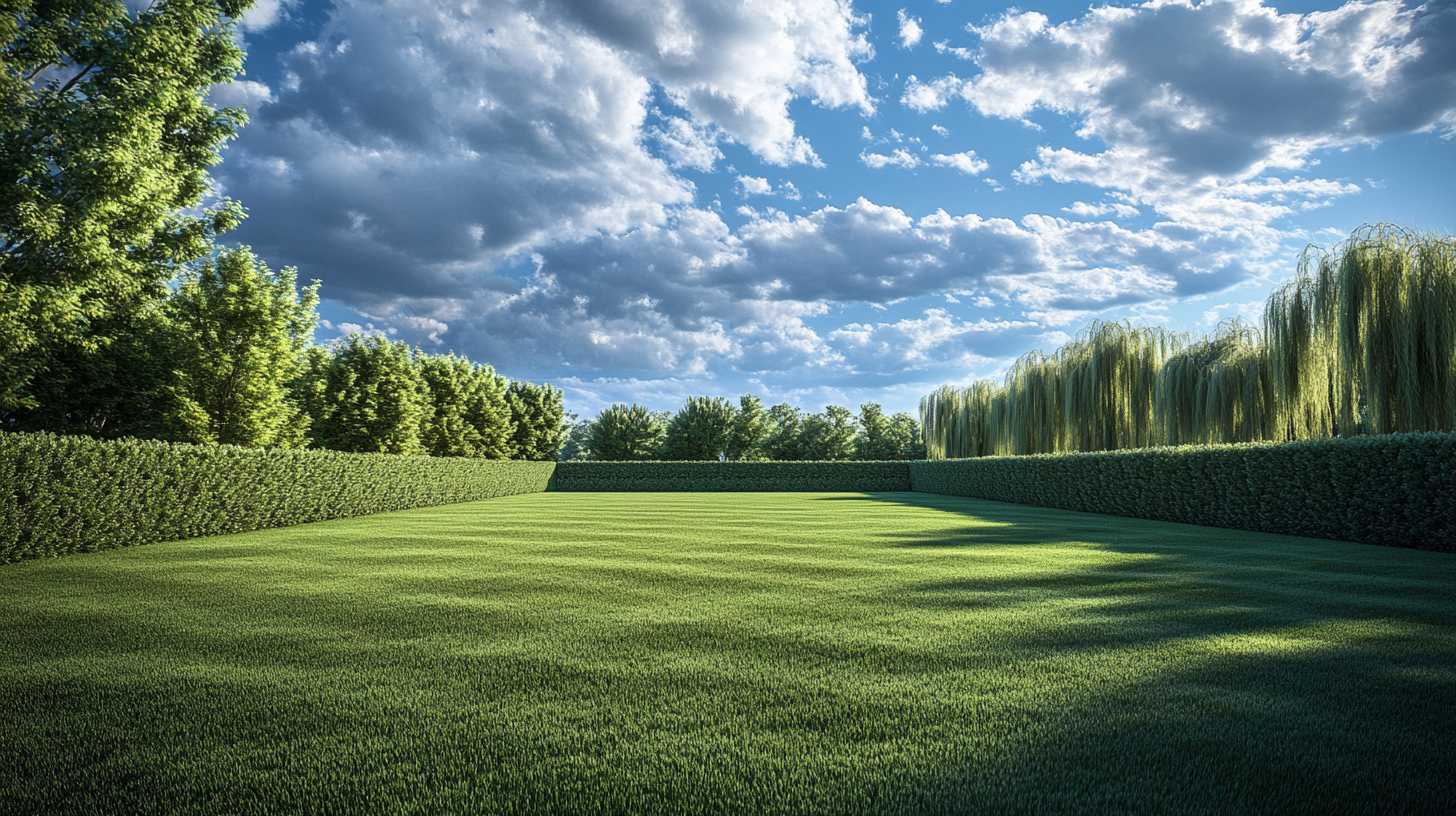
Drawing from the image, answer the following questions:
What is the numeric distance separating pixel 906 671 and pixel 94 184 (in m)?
16.1

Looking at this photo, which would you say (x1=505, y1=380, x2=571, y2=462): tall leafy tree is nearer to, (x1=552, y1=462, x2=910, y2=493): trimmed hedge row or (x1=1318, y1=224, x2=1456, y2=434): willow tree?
(x1=552, y1=462, x2=910, y2=493): trimmed hedge row

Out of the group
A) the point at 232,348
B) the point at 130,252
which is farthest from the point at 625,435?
the point at 130,252

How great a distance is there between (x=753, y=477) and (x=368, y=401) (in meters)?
20.1

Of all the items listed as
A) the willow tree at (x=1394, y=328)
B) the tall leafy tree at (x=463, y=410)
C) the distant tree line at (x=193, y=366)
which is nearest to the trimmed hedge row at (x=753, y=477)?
the tall leafy tree at (x=463, y=410)

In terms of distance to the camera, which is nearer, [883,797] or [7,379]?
[883,797]

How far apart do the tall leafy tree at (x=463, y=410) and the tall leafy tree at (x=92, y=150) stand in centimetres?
1911

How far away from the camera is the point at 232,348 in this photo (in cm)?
1858

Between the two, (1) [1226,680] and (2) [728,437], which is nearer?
(1) [1226,680]

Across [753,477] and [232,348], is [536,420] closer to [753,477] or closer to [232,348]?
[753,477]

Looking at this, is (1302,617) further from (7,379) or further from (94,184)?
(7,379)

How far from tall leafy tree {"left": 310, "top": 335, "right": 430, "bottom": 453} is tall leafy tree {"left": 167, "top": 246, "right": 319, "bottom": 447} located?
28.5 ft

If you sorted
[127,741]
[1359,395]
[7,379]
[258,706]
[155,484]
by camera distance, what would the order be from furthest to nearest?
[7,379] → [1359,395] → [155,484] → [258,706] → [127,741]

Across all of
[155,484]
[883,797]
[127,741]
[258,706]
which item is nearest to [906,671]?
[883,797]

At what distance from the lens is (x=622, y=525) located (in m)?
12.8
